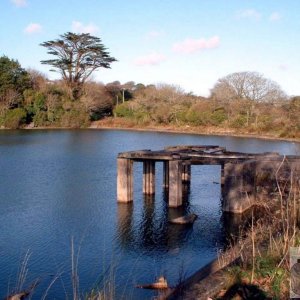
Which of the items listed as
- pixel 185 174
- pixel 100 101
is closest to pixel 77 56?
pixel 100 101

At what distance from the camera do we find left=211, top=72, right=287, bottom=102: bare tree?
4903 centimetres

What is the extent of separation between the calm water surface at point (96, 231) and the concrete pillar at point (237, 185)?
0.61m

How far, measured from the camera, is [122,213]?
44.9ft

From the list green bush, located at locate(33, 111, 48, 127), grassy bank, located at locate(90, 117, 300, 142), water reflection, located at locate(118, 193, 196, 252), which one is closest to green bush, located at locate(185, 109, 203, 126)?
grassy bank, located at locate(90, 117, 300, 142)

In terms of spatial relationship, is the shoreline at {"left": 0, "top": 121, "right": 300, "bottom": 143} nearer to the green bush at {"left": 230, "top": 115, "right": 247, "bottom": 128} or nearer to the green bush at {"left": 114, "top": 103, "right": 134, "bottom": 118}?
the green bush at {"left": 230, "top": 115, "right": 247, "bottom": 128}

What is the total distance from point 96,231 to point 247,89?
1613 inches

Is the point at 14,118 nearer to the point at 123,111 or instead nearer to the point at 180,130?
the point at 123,111

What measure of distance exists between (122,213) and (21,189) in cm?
529

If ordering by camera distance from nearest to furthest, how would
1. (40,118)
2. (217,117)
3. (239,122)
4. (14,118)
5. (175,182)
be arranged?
(175,182)
(239,122)
(217,117)
(14,118)
(40,118)

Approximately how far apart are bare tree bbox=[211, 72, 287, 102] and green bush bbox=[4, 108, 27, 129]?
2208cm

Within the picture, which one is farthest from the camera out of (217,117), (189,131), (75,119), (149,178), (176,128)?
(75,119)

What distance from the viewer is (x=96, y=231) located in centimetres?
1169

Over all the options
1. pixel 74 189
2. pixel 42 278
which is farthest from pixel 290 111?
pixel 42 278

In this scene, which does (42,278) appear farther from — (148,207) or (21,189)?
(21,189)
